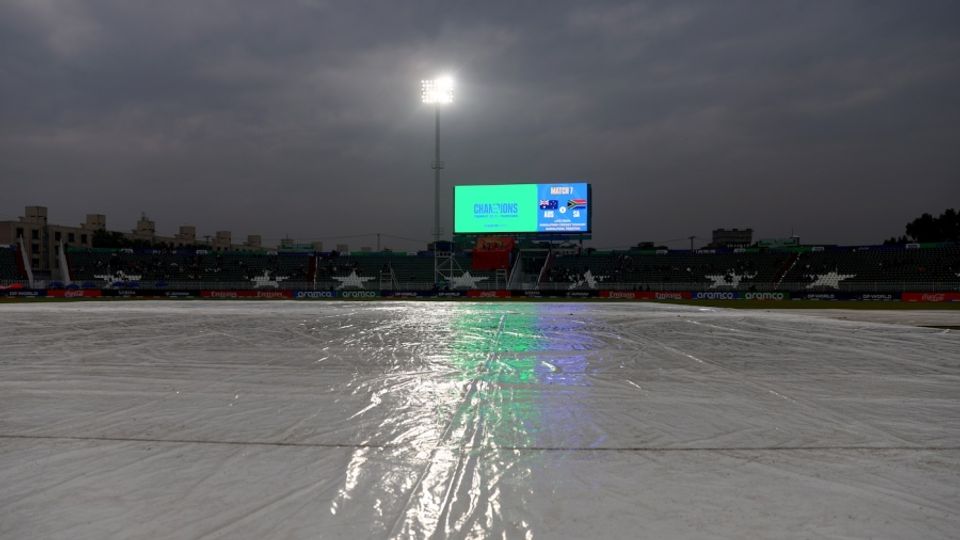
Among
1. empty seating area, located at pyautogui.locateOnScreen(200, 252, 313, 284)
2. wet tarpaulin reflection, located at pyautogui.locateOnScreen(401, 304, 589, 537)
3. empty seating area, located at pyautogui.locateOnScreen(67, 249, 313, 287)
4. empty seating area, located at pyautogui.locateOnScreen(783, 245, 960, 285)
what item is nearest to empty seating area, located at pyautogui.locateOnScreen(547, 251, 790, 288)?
empty seating area, located at pyautogui.locateOnScreen(783, 245, 960, 285)

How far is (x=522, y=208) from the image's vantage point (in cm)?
4262

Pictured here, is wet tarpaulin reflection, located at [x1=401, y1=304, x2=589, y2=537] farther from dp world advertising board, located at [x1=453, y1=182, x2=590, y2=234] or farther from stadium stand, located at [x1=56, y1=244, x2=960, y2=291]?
stadium stand, located at [x1=56, y1=244, x2=960, y2=291]

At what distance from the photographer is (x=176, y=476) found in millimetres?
3643

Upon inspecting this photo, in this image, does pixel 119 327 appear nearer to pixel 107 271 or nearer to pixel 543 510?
pixel 543 510

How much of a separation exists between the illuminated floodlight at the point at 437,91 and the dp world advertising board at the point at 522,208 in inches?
326

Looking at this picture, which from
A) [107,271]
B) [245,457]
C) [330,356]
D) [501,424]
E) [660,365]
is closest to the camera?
[245,457]

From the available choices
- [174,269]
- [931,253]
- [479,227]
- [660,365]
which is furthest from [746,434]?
[174,269]

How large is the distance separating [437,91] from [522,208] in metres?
12.1

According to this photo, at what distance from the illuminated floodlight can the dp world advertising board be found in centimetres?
829

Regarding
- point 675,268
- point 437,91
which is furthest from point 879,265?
point 437,91

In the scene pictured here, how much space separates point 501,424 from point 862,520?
2.87 meters

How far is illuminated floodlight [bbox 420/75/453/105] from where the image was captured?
36.9 meters

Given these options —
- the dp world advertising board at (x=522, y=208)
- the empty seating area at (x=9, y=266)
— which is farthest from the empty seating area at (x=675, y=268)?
the empty seating area at (x=9, y=266)

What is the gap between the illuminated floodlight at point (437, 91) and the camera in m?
36.9
